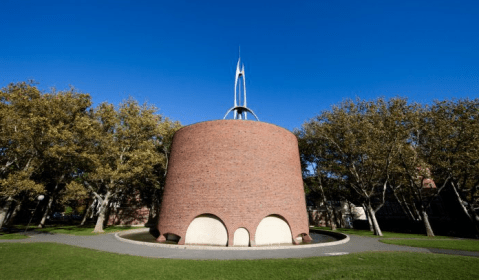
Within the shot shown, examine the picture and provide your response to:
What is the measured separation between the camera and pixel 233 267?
391 inches

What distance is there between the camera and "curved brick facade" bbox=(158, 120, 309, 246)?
54.9 ft

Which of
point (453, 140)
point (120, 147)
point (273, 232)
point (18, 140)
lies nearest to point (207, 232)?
point (273, 232)

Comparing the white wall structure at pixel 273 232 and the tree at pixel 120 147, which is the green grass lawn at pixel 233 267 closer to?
the white wall structure at pixel 273 232

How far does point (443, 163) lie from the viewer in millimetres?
21234

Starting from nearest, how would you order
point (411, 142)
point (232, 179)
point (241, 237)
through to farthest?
point (241, 237)
point (232, 179)
point (411, 142)

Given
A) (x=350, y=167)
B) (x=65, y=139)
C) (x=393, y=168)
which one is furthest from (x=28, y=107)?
(x=393, y=168)

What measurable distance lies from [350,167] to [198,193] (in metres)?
18.7

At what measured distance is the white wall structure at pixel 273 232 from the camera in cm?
1669

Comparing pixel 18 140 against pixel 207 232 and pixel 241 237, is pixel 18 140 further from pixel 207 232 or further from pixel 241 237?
pixel 241 237

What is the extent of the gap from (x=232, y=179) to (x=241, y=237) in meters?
4.19

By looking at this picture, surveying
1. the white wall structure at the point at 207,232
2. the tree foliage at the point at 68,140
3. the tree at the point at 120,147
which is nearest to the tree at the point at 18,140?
the tree foliage at the point at 68,140

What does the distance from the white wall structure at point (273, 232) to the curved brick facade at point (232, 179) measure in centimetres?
52

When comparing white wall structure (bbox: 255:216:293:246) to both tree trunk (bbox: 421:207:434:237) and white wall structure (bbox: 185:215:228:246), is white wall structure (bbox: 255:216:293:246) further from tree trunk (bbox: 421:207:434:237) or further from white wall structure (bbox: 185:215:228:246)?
tree trunk (bbox: 421:207:434:237)

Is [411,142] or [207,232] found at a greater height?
[411,142]
